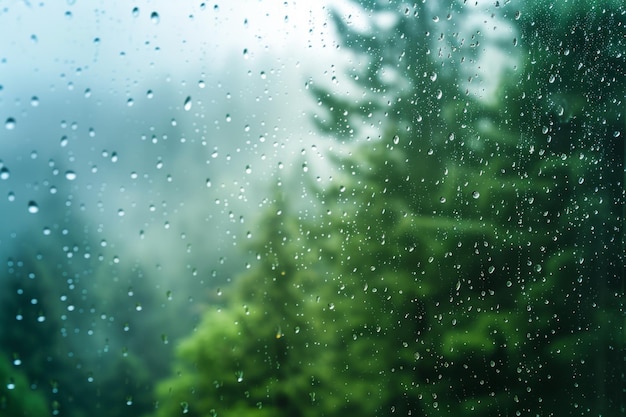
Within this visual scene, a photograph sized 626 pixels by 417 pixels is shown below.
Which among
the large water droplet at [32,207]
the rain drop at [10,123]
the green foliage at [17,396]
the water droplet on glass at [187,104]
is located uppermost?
the water droplet on glass at [187,104]

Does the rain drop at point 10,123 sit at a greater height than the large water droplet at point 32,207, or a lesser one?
greater

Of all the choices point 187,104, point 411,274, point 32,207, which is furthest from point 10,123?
point 411,274

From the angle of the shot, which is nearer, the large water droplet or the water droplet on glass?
the large water droplet

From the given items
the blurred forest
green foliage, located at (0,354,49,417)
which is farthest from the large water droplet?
green foliage, located at (0,354,49,417)

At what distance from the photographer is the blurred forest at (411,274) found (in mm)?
719

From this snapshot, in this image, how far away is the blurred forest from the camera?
0.72 m

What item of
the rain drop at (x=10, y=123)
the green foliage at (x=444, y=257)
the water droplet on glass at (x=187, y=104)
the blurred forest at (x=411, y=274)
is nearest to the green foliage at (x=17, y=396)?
the blurred forest at (x=411, y=274)

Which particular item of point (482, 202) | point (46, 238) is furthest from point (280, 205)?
point (482, 202)

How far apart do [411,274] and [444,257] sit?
9cm

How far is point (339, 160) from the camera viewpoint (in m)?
0.99

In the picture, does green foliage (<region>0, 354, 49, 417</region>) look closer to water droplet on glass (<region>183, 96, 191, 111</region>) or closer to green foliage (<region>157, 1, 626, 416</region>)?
green foliage (<region>157, 1, 626, 416</region>)

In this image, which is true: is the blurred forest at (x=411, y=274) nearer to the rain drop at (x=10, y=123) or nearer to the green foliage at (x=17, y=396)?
the green foliage at (x=17, y=396)

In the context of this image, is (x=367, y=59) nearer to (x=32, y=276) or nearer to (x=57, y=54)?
(x=57, y=54)

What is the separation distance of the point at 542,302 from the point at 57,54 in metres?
1.03
